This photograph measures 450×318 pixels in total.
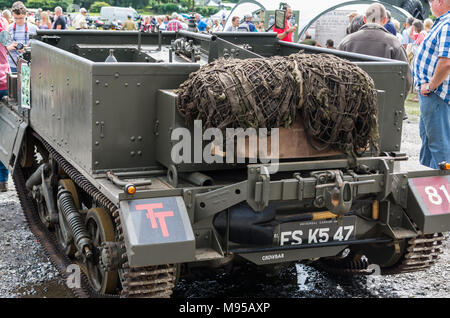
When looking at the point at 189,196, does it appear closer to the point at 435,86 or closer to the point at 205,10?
the point at 435,86

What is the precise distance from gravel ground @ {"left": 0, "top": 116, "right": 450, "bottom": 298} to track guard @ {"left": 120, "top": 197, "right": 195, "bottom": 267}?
4.41 ft

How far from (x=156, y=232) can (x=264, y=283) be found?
186cm

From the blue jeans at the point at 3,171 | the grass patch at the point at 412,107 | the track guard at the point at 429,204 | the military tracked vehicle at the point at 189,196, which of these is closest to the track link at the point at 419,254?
the military tracked vehicle at the point at 189,196

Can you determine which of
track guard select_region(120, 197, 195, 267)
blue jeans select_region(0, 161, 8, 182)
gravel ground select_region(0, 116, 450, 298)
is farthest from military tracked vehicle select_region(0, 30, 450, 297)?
blue jeans select_region(0, 161, 8, 182)

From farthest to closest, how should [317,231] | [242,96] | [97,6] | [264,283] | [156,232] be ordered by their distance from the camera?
1. [97,6]
2. [264,283]
3. [317,231]
4. [242,96]
5. [156,232]

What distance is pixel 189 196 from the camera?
442cm

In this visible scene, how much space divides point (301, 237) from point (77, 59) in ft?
6.44

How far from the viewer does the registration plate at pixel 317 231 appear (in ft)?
15.5

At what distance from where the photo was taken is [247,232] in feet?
15.3

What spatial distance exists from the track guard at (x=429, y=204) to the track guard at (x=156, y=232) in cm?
169

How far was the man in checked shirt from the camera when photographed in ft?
21.2

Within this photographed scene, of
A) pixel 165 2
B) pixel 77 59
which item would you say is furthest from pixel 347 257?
pixel 165 2

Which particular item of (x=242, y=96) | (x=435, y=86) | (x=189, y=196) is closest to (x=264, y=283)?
(x=189, y=196)

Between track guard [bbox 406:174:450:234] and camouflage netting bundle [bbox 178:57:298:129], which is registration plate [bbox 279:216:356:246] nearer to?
track guard [bbox 406:174:450:234]
